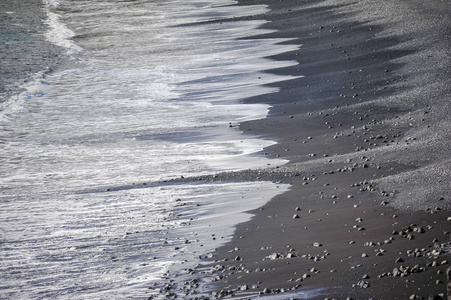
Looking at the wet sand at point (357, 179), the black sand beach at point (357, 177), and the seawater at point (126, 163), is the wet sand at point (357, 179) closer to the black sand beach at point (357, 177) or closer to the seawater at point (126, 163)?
the black sand beach at point (357, 177)

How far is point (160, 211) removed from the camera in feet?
30.7

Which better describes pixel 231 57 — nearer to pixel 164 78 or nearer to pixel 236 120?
pixel 164 78

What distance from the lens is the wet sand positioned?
6586mm

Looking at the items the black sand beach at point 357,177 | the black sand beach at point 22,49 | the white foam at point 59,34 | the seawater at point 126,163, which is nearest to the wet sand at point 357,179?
the black sand beach at point 357,177

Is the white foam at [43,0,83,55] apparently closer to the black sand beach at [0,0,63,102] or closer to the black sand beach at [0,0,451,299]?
the black sand beach at [0,0,63,102]

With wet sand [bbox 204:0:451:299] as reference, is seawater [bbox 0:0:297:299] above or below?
below

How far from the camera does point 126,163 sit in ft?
38.9

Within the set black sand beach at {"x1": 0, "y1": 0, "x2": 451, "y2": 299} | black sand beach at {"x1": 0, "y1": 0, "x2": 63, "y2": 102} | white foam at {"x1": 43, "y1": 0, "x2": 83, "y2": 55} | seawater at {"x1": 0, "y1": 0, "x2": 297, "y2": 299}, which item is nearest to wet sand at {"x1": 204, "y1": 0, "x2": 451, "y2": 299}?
black sand beach at {"x1": 0, "y1": 0, "x2": 451, "y2": 299}

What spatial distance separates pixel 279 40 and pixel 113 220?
1398cm

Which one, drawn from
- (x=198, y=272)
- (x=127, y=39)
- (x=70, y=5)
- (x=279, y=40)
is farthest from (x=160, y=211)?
(x=70, y=5)

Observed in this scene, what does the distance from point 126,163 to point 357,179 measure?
13.6 ft

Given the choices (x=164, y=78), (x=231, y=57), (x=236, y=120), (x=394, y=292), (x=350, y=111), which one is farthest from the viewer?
(x=231, y=57)

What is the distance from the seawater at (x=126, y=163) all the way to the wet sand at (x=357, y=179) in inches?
19.5

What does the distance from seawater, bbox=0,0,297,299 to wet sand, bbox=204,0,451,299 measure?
1.63 feet
